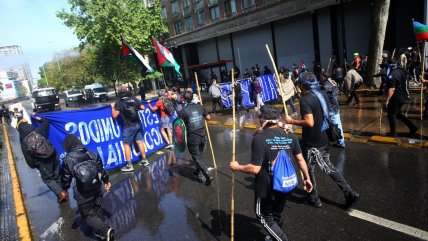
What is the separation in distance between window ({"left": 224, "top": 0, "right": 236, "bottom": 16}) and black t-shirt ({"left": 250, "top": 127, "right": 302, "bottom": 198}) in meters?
28.0

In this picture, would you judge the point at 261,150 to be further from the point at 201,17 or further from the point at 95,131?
the point at 201,17

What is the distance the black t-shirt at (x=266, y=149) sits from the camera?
333 centimetres

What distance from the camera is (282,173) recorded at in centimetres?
331

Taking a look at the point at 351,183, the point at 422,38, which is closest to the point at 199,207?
the point at 351,183

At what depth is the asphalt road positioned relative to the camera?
14.0 ft

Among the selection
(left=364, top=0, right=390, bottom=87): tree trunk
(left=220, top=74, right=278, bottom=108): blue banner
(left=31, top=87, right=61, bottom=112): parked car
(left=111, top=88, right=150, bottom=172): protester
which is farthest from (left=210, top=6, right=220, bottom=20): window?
(left=111, top=88, right=150, bottom=172): protester

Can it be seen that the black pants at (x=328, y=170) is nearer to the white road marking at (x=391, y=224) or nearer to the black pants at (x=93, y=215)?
the white road marking at (x=391, y=224)

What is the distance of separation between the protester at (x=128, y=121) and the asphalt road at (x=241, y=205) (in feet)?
1.47

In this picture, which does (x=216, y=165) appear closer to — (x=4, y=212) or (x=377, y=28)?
(x=4, y=212)

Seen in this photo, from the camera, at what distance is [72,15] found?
29.6 m

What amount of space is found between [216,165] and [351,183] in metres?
2.96

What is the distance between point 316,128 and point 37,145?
452 cm

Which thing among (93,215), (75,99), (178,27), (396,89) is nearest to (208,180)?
(93,215)

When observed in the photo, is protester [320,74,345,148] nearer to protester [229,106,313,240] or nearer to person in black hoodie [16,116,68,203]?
protester [229,106,313,240]
